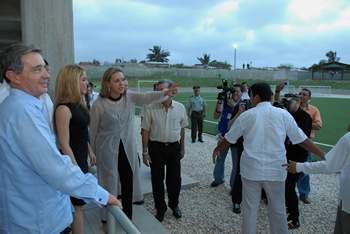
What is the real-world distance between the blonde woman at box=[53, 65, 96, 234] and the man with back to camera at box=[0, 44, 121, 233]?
877mm

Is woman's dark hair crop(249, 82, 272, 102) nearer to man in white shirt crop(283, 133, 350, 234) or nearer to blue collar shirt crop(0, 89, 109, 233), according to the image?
man in white shirt crop(283, 133, 350, 234)

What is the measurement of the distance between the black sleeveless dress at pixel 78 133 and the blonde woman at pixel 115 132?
42 cm

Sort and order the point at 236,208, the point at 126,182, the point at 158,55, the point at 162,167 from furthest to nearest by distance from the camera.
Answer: the point at 158,55, the point at 236,208, the point at 162,167, the point at 126,182

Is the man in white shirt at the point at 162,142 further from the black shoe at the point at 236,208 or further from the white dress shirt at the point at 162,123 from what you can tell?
the black shoe at the point at 236,208

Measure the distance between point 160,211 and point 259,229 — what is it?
145 cm

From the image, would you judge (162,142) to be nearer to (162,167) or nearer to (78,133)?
(162,167)

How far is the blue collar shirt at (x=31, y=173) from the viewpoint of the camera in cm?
121

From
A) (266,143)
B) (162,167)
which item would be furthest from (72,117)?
(266,143)

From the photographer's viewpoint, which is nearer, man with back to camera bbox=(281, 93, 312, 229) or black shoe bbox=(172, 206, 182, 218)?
man with back to camera bbox=(281, 93, 312, 229)

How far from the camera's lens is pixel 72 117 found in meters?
2.32

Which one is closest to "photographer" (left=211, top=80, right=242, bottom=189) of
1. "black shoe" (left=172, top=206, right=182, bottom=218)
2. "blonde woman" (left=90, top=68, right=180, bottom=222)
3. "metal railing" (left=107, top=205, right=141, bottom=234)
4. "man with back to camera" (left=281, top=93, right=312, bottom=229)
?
"man with back to camera" (left=281, top=93, right=312, bottom=229)

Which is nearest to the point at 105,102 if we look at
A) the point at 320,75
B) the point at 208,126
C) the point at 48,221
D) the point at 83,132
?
the point at 83,132

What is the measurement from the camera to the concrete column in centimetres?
423

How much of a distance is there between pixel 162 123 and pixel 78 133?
133cm
